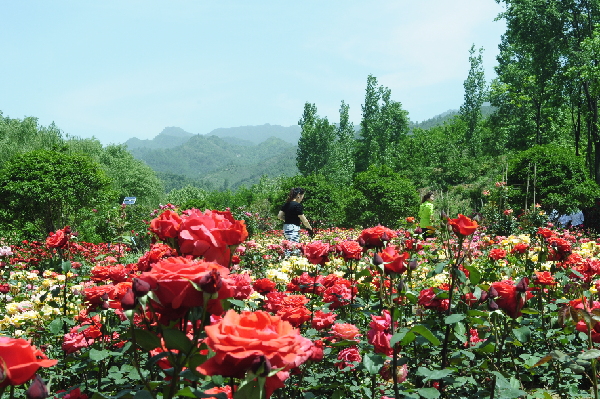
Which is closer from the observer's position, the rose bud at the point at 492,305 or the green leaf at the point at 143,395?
the green leaf at the point at 143,395

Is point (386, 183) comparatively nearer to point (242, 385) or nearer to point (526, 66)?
point (526, 66)

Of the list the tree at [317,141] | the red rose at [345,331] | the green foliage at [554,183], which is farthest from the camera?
the tree at [317,141]

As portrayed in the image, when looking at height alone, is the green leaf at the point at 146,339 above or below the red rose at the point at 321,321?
above

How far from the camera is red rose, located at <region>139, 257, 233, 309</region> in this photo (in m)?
0.81

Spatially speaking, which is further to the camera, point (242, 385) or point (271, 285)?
point (271, 285)

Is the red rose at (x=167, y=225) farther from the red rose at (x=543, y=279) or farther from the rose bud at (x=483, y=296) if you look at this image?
the red rose at (x=543, y=279)

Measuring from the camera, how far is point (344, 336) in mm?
1618

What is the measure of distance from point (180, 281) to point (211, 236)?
25 centimetres

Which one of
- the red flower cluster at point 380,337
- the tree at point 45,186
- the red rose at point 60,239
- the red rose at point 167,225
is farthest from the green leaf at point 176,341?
the tree at point 45,186

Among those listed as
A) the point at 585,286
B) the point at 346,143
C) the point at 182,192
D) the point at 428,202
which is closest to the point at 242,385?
the point at 585,286

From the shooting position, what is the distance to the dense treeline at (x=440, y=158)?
10930 millimetres

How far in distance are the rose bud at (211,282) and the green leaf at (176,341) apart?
0.12 metres

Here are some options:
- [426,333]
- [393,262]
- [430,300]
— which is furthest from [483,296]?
[426,333]

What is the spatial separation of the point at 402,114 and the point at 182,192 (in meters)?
44.0
